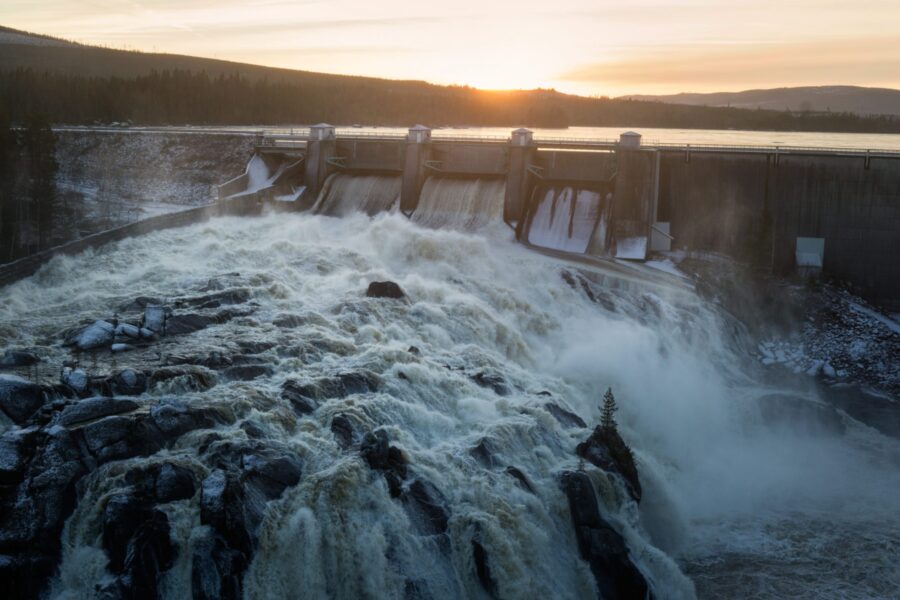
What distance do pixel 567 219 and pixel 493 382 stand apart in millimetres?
16631

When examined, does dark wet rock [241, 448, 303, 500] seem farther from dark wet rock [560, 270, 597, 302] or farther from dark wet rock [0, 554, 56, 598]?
dark wet rock [560, 270, 597, 302]

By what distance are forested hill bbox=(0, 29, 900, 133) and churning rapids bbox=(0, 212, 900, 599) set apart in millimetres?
40404

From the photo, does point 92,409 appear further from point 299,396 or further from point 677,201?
point 677,201

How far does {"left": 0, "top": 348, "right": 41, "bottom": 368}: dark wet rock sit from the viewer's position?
62.1 feet

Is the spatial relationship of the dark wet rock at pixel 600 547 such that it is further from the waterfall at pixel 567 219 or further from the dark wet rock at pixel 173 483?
the waterfall at pixel 567 219

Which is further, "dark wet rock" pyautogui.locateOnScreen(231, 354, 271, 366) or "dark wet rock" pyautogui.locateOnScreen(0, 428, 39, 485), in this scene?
"dark wet rock" pyautogui.locateOnScreen(231, 354, 271, 366)

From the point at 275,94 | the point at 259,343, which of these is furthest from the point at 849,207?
the point at 275,94

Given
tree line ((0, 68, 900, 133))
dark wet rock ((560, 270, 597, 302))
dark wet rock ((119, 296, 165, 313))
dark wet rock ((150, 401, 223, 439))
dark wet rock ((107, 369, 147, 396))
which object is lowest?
dark wet rock ((150, 401, 223, 439))

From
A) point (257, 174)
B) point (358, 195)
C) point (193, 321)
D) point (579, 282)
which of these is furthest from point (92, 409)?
point (257, 174)

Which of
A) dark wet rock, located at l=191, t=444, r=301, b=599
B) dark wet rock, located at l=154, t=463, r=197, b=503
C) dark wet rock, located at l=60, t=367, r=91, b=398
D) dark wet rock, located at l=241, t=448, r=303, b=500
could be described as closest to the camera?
dark wet rock, located at l=191, t=444, r=301, b=599

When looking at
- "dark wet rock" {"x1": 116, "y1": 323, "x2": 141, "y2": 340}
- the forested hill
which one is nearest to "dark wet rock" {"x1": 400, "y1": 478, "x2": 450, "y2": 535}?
"dark wet rock" {"x1": 116, "y1": 323, "x2": 141, "y2": 340}

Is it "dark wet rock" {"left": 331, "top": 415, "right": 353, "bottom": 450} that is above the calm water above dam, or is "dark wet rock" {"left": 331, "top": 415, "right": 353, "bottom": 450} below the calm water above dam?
below

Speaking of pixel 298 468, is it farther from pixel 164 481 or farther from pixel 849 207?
pixel 849 207

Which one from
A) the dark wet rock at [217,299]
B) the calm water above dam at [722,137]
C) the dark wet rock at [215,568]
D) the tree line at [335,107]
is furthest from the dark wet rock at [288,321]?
the tree line at [335,107]
